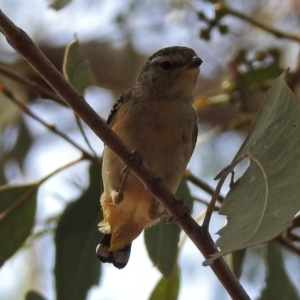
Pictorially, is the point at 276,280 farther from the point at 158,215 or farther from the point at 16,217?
the point at 16,217

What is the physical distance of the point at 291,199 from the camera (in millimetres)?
1453

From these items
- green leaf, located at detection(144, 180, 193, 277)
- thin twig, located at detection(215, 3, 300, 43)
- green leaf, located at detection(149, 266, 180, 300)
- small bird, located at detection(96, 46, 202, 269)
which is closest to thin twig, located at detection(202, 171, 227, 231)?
small bird, located at detection(96, 46, 202, 269)

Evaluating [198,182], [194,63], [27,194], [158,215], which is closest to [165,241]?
[158,215]

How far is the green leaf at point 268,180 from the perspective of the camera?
4.62ft

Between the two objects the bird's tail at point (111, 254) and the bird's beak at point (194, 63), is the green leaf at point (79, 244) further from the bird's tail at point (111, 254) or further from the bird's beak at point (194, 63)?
the bird's beak at point (194, 63)

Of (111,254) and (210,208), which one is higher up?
(111,254)

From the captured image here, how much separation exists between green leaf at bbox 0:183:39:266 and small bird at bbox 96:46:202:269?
26cm

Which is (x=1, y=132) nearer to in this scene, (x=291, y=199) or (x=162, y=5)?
(x=162, y=5)

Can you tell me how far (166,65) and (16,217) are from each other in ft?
2.53

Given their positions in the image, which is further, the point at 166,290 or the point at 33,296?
the point at 166,290

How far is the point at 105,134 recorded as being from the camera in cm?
157

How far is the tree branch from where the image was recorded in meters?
1.48

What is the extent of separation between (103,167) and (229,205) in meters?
Result: 0.85

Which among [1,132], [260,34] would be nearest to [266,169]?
[1,132]
